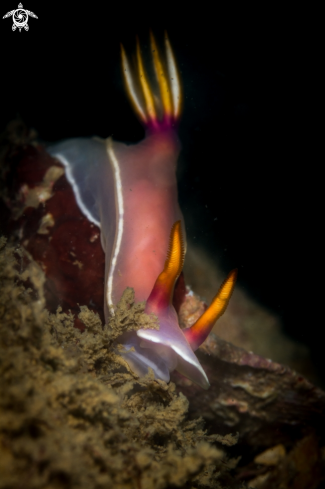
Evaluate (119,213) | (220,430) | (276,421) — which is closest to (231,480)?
(220,430)

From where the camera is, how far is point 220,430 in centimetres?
291

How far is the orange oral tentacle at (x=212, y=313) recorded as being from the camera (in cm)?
169

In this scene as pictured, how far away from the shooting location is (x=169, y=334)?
1.72 m

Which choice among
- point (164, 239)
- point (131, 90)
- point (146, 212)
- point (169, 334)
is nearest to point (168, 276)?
point (169, 334)

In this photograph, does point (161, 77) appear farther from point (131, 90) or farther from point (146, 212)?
point (146, 212)

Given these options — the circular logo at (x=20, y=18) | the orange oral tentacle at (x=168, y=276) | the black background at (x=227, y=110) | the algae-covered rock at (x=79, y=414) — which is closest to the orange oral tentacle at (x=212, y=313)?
the orange oral tentacle at (x=168, y=276)

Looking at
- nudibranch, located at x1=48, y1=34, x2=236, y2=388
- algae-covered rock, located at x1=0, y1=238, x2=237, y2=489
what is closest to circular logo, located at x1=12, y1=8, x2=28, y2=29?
nudibranch, located at x1=48, y1=34, x2=236, y2=388

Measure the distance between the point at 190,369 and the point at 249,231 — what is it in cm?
194

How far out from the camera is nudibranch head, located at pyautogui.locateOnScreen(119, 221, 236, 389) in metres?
1.65

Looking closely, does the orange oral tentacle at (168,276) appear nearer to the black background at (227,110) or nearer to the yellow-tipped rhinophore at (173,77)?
the black background at (227,110)

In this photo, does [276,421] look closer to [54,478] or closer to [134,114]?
[54,478]


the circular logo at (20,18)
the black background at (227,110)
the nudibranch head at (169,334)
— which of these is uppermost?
the circular logo at (20,18)

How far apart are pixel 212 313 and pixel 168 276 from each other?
37 cm

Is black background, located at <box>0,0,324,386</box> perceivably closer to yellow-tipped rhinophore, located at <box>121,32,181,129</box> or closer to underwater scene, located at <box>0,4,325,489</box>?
underwater scene, located at <box>0,4,325,489</box>
